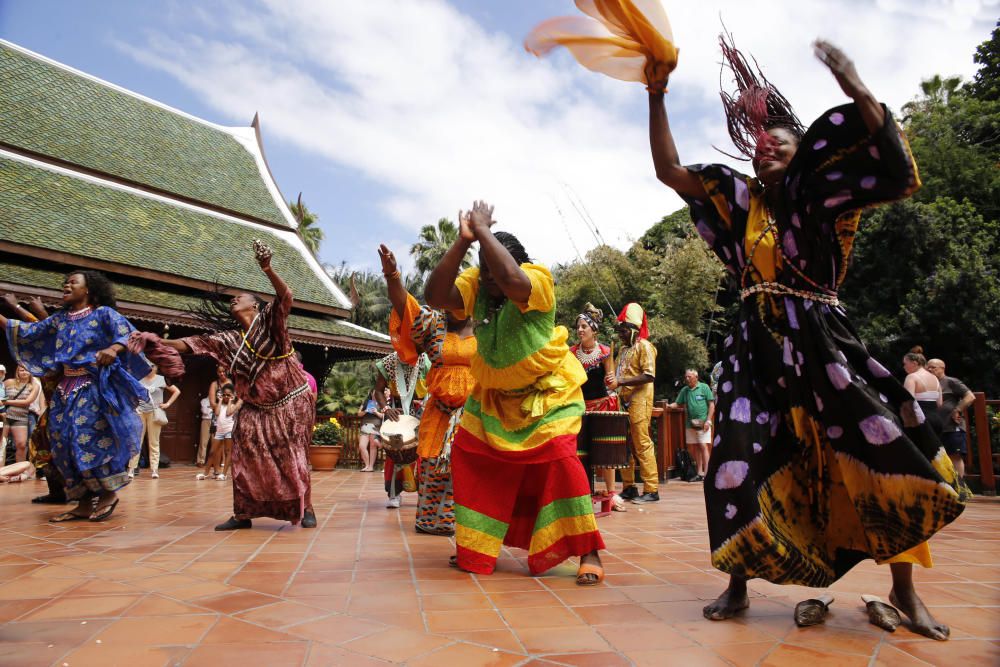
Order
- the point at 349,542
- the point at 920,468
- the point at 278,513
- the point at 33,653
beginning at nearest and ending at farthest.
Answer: the point at 33,653, the point at 920,468, the point at 349,542, the point at 278,513

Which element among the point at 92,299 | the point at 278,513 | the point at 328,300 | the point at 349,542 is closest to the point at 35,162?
the point at 328,300

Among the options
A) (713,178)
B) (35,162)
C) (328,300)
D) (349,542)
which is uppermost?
(35,162)

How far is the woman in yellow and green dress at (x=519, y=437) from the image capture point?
3490mm

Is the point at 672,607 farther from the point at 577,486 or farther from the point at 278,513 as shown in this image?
the point at 278,513

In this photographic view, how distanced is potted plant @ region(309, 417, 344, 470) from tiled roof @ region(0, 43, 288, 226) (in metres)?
7.55

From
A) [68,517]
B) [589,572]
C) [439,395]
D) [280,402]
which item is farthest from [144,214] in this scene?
[589,572]

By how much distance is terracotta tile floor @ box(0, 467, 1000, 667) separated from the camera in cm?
226

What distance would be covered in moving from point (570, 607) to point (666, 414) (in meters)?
8.88

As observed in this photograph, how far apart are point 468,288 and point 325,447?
11.3m

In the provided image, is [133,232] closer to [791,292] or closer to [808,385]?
[791,292]

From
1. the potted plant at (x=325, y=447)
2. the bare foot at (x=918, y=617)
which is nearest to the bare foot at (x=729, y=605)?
the bare foot at (x=918, y=617)

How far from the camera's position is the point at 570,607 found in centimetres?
290

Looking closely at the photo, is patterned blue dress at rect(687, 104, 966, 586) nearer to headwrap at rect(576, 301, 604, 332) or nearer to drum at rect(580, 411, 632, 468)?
drum at rect(580, 411, 632, 468)

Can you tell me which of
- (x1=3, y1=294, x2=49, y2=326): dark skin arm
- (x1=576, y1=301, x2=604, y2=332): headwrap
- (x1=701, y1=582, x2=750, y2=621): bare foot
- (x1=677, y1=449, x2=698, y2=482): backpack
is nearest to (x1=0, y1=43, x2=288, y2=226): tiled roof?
(x1=3, y1=294, x2=49, y2=326): dark skin arm
